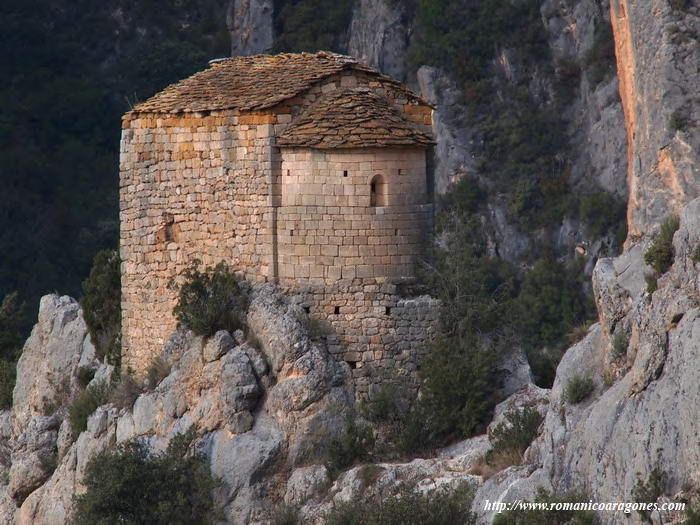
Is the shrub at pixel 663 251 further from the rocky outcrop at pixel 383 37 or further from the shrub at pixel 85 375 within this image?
the rocky outcrop at pixel 383 37

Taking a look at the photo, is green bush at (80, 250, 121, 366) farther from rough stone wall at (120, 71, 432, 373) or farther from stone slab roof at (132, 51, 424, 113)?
stone slab roof at (132, 51, 424, 113)

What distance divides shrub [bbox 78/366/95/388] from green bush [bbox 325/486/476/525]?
A: 8.34 m

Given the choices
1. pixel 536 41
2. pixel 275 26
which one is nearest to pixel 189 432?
pixel 536 41

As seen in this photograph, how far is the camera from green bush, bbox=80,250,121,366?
29.3m

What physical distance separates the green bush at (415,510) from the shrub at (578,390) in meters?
1.75

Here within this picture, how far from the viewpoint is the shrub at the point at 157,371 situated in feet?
87.2

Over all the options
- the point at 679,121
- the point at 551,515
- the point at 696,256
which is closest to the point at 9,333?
the point at 551,515

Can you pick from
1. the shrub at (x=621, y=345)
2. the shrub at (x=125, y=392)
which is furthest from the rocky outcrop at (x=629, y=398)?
the shrub at (x=125, y=392)

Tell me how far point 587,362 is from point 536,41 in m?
50.1

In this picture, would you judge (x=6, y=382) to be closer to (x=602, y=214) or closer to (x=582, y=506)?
(x=582, y=506)

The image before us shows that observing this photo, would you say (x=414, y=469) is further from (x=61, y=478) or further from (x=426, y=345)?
(x=61, y=478)

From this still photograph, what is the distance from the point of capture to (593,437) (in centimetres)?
1956

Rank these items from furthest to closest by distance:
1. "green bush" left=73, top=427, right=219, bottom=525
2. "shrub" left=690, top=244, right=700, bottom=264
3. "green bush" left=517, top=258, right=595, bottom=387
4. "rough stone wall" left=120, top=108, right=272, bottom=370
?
"green bush" left=517, top=258, right=595, bottom=387
"rough stone wall" left=120, top=108, right=272, bottom=370
"green bush" left=73, top=427, right=219, bottom=525
"shrub" left=690, top=244, right=700, bottom=264

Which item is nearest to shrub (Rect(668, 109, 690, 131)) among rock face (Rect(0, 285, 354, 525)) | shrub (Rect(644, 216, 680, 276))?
rock face (Rect(0, 285, 354, 525))
